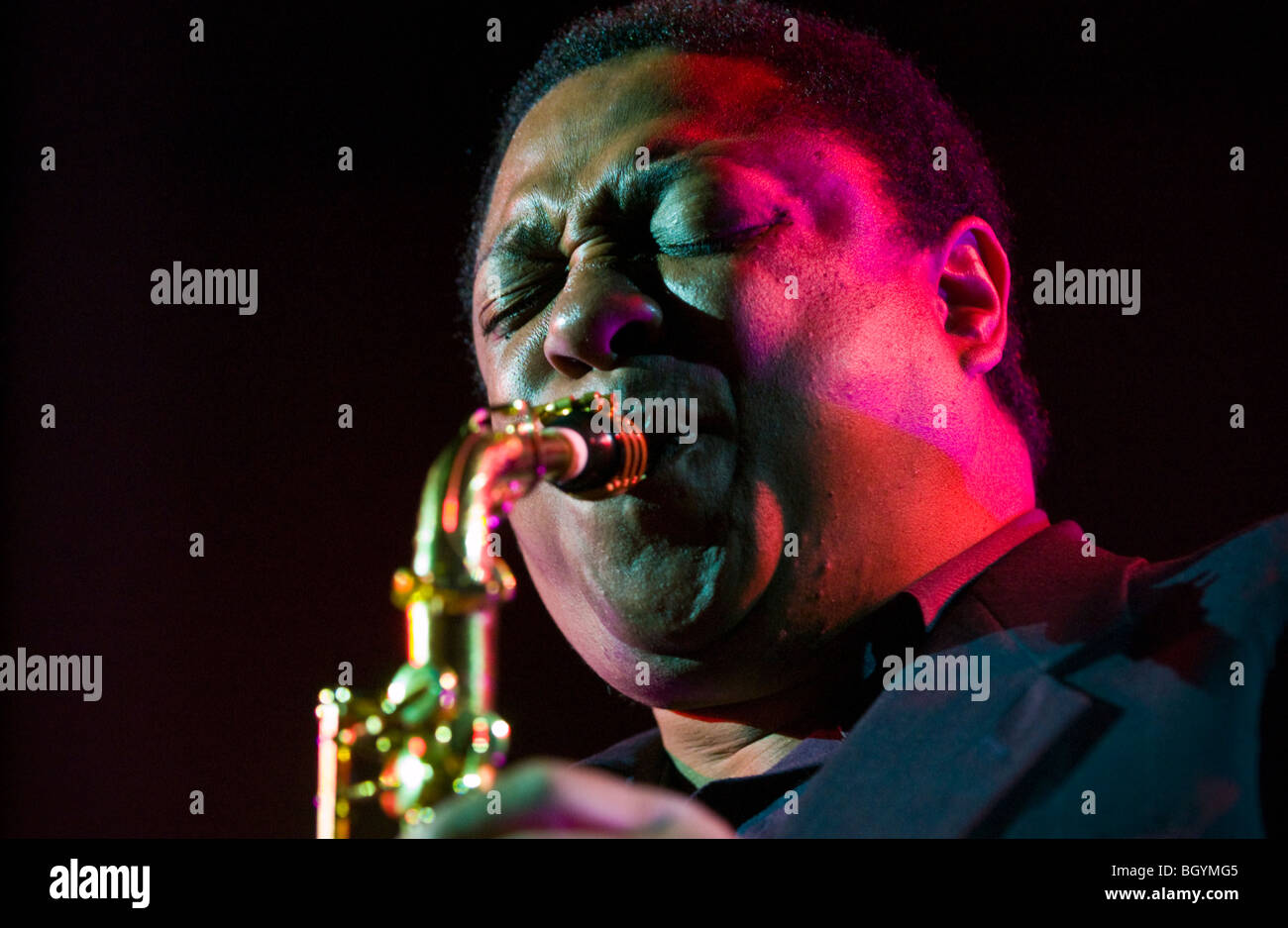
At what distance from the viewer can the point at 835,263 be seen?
7.32ft

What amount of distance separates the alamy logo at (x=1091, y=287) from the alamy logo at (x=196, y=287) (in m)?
2.14

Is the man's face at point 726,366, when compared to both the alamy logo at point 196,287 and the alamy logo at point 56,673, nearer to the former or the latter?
the alamy logo at point 196,287

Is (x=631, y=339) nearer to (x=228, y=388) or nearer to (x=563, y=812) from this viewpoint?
(x=563, y=812)

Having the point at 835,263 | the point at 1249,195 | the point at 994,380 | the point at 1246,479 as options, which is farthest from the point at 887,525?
the point at 1249,195

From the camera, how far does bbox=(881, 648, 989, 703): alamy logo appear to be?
6.34 ft

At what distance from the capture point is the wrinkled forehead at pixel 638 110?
2311 millimetres

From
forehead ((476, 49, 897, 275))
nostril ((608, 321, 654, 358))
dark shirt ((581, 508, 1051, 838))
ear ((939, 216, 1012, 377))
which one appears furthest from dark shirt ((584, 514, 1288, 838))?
forehead ((476, 49, 897, 275))

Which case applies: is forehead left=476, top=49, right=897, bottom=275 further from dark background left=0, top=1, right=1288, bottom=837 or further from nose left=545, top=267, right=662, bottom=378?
dark background left=0, top=1, right=1288, bottom=837

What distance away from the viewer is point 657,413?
2068 millimetres

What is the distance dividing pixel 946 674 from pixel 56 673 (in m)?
2.65

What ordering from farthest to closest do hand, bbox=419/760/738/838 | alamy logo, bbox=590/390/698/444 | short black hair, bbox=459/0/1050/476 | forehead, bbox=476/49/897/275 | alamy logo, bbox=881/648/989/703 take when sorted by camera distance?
short black hair, bbox=459/0/1050/476, forehead, bbox=476/49/897/275, alamy logo, bbox=590/390/698/444, alamy logo, bbox=881/648/989/703, hand, bbox=419/760/738/838
